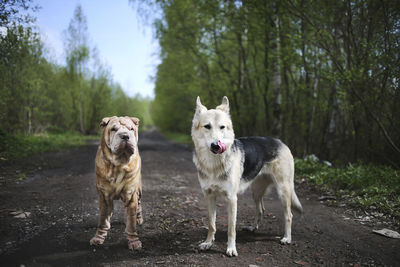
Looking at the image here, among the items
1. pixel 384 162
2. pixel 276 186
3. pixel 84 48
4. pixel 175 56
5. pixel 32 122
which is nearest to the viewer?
pixel 276 186

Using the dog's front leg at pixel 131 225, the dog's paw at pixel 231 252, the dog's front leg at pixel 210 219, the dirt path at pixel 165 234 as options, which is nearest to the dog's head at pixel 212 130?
the dog's front leg at pixel 210 219

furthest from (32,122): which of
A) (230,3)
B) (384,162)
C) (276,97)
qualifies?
(384,162)

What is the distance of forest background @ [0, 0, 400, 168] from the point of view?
6.87 metres

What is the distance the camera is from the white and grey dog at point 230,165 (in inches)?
132

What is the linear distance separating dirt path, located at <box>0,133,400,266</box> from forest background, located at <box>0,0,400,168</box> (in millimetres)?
3244

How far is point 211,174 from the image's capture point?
3516 mm

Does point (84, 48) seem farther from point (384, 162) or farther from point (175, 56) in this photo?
point (384, 162)

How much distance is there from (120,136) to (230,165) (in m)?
1.54

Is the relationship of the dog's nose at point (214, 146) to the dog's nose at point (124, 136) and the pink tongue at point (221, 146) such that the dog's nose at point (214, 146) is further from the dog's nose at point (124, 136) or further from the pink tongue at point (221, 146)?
the dog's nose at point (124, 136)

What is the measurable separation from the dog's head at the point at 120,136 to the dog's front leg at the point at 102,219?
700mm

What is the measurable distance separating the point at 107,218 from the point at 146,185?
338 centimetres

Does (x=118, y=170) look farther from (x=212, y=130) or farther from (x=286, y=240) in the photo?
(x=286, y=240)

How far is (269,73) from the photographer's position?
36.3 feet

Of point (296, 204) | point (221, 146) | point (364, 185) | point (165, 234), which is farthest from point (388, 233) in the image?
point (165, 234)
